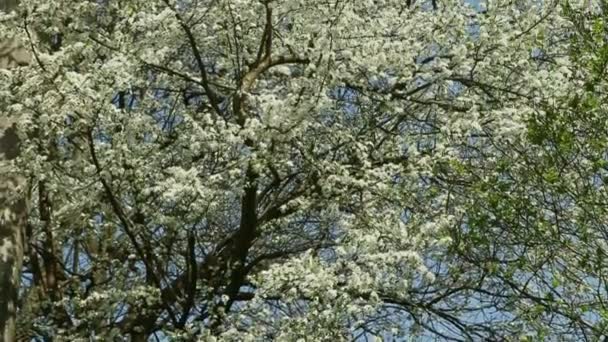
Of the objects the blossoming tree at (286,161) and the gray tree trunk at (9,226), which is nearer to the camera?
the blossoming tree at (286,161)

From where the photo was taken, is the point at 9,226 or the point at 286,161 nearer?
the point at 286,161

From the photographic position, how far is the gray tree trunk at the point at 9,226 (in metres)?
9.09

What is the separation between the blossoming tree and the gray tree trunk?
32cm

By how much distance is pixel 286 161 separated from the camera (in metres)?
8.79

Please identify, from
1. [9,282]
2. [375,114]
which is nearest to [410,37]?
[375,114]

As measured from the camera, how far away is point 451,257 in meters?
8.86

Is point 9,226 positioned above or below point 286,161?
below

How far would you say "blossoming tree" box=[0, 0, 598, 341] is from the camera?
8.19 m

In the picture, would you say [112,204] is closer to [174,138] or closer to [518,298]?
[174,138]

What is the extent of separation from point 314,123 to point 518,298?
2.24m

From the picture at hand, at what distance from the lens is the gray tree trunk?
358 inches

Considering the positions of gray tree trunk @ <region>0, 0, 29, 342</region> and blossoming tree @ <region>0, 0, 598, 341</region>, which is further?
gray tree trunk @ <region>0, 0, 29, 342</region>

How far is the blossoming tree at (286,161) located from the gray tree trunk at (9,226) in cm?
32

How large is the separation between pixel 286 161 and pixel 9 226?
2500mm
